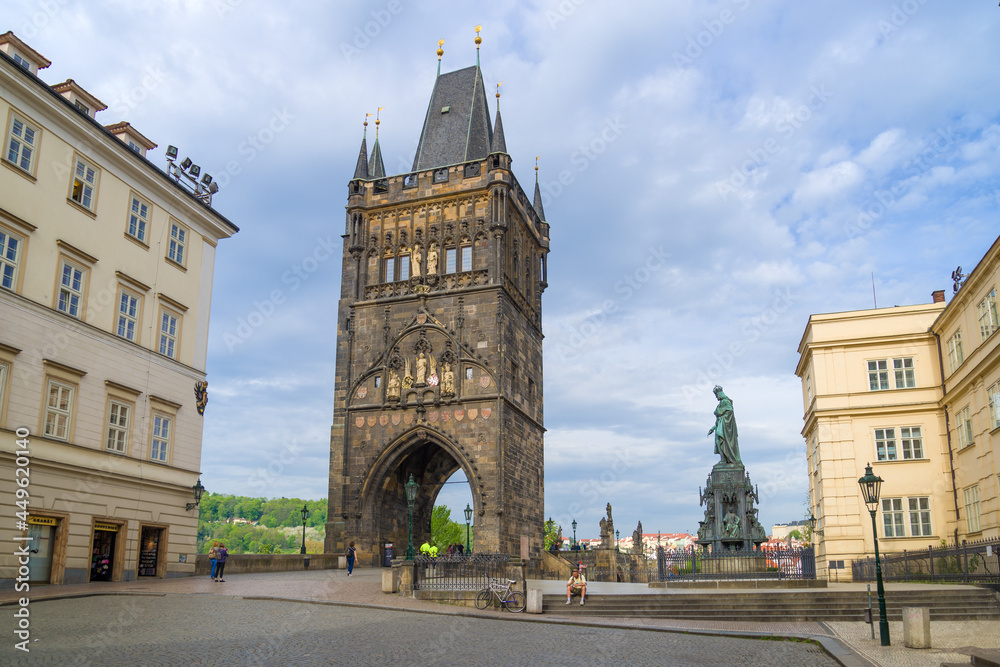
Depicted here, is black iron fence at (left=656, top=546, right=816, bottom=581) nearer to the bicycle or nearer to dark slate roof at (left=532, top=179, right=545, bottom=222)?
the bicycle

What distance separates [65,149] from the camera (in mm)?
23781

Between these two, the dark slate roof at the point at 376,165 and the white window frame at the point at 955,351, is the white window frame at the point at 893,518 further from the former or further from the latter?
the dark slate roof at the point at 376,165

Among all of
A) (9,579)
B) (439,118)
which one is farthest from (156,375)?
(439,118)

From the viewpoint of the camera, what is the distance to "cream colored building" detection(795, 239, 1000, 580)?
30.7m

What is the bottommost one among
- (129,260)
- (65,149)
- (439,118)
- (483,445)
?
(483,445)

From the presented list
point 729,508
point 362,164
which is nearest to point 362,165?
point 362,164

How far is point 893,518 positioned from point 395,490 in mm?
22482

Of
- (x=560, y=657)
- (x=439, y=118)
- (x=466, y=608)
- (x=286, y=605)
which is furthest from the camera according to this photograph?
(x=439, y=118)

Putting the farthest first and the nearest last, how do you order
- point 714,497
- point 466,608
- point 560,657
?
1. point 714,497
2. point 466,608
3. point 560,657

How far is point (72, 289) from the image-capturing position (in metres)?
23.7

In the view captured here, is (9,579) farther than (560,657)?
Yes

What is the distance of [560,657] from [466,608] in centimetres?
763

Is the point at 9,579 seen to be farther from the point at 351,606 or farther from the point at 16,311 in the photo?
the point at 351,606

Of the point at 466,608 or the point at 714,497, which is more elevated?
the point at 714,497
